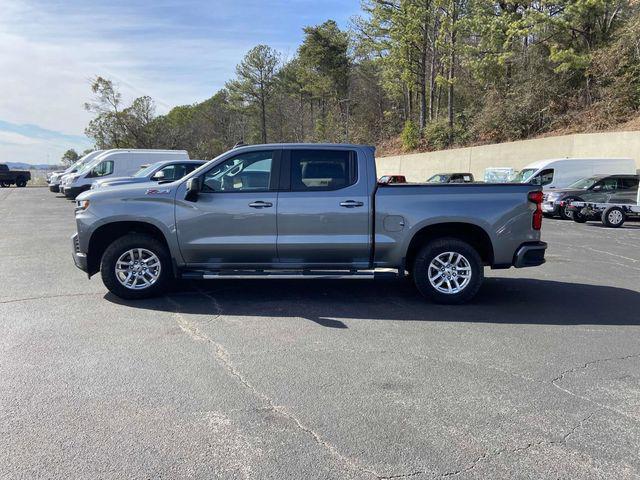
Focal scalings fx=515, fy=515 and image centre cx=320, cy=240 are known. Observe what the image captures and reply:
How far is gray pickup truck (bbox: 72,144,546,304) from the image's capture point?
6.47 metres

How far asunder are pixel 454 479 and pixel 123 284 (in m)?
5.02

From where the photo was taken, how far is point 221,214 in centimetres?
650

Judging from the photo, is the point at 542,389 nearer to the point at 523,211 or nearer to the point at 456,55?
the point at 523,211

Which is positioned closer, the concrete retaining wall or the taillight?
the taillight

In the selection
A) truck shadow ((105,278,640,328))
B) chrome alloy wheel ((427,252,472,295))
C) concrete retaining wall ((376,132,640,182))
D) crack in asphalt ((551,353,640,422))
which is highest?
concrete retaining wall ((376,132,640,182))

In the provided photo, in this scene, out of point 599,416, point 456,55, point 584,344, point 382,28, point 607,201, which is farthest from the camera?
point 382,28

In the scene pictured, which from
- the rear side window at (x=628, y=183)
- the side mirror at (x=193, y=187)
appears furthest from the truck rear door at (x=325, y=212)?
the rear side window at (x=628, y=183)

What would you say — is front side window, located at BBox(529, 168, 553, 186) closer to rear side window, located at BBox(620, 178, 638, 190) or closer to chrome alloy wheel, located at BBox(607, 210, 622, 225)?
rear side window, located at BBox(620, 178, 638, 190)

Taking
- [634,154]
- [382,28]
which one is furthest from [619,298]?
[382,28]

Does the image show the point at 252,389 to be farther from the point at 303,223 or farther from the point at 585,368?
the point at 585,368

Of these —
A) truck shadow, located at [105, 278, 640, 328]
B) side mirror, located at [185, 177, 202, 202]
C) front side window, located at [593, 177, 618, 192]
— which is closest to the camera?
truck shadow, located at [105, 278, 640, 328]

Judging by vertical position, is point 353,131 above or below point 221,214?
above

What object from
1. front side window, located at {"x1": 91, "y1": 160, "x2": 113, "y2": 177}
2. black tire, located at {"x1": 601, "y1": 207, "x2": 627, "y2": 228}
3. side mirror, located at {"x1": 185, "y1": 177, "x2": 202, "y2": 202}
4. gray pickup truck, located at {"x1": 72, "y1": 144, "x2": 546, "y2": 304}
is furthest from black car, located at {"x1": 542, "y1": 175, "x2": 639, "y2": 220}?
front side window, located at {"x1": 91, "y1": 160, "x2": 113, "y2": 177}

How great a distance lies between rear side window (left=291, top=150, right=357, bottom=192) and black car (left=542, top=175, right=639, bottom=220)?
13417 mm
